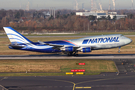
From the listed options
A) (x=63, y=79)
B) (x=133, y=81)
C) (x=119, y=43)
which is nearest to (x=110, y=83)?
(x=133, y=81)

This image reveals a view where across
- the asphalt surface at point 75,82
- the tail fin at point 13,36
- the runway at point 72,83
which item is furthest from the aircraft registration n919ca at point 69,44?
the runway at point 72,83

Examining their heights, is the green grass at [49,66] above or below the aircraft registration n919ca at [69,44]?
below

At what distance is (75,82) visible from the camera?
118 ft

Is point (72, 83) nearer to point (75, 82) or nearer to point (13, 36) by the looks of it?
point (75, 82)

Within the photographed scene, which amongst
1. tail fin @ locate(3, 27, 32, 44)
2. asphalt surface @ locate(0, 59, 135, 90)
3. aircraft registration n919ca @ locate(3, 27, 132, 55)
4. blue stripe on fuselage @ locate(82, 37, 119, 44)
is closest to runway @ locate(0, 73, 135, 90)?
asphalt surface @ locate(0, 59, 135, 90)

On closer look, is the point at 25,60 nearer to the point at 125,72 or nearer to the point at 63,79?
the point at 63,79

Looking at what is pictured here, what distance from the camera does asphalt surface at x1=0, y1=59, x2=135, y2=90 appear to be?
33125mm

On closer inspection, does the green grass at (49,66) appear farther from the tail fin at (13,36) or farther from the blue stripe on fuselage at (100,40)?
the blue stripe on fuselage at (100,40)

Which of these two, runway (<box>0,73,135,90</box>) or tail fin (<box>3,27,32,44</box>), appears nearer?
runway (<box>0,73,135,90</box>)

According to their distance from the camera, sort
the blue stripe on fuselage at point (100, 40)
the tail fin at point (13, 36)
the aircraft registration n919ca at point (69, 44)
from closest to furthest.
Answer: the aircraft registration n919ca at point (69, 44) → the blue stripe on fuselage at point (100, 40) → the tail fin at point (13, 36)

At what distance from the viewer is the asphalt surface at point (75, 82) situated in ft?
109

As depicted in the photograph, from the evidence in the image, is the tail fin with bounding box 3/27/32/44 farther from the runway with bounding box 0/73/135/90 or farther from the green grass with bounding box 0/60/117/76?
the runway with bounding box 0/73/135/90

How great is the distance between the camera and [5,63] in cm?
5306

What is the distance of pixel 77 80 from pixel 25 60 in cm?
2215
